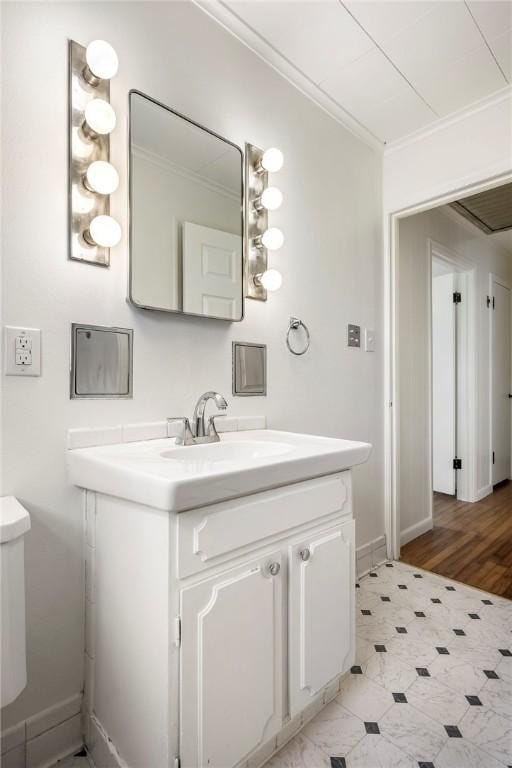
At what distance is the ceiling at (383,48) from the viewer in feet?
5.04

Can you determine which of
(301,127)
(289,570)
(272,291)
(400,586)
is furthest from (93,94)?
(400,586)

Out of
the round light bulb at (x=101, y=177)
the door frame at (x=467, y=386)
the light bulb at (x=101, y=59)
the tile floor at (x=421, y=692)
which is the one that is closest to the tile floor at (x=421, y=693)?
the tile floor at (x=421, y=692)

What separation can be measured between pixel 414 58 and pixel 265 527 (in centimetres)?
198

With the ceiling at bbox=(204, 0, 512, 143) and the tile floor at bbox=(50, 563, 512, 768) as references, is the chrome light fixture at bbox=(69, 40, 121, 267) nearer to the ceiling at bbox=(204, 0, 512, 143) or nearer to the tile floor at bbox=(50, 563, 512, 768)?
the ceiling at bbox=(204, 0, 512, 143)

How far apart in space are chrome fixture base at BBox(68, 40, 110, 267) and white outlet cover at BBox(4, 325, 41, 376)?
0.26 meters

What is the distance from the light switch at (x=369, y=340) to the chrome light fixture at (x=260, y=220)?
0.78m

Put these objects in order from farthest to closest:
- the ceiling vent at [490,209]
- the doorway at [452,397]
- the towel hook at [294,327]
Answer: the ceiling vent at [490,209] < the doorway at [452,397] < the towel hook at [294,327]

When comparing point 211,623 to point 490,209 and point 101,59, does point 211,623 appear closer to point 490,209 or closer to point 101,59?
point 101,59

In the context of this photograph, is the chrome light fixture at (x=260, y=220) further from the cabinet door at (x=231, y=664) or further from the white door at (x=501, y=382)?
the white door at (x=501, y=382)

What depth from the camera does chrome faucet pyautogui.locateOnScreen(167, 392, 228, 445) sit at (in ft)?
4.49

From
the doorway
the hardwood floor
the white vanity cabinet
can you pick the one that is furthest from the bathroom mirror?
the hardwood floor

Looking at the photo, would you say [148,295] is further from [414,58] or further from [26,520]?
[414,58]

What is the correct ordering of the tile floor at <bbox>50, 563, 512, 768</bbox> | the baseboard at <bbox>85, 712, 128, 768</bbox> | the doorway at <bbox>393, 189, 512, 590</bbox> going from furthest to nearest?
the doorway at <bbox>393, 189, 512, 590</bbox> < the tile floor at <bbox>50, 563, 512, 768</bbox> < the baseboard at <bbox>85, 712, 128, 768</bbox>

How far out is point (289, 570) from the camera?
1.14 m
